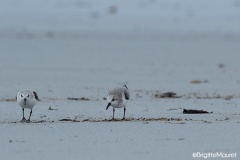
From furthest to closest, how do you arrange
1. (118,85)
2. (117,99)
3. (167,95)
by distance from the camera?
(118,85) → (167,95) → (117,99)

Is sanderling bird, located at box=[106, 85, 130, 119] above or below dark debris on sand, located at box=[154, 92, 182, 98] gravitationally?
below

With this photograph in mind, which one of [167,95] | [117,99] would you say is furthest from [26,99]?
[167,95]

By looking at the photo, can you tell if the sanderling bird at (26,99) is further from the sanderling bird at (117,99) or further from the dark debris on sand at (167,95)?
the dark debris on sand at (167,95)

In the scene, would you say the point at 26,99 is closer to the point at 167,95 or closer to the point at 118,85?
the point at 167,95

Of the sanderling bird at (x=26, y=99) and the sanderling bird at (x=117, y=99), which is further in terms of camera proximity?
the sanderling bird at (x=117, y=99)

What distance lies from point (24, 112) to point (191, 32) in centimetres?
2604

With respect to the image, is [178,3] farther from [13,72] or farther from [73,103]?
[73,103]

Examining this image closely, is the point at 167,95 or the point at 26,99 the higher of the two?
the point at 167,95

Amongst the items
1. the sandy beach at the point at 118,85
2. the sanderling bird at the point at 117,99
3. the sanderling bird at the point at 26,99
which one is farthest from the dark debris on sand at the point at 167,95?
the sanderling bird at the point at 26,99

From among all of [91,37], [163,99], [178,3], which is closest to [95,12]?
[178,3]

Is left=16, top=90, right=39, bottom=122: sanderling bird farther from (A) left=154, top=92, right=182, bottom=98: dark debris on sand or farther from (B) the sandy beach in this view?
(A) left=154, top=92, right=182, bottom=98: dark debris on sand

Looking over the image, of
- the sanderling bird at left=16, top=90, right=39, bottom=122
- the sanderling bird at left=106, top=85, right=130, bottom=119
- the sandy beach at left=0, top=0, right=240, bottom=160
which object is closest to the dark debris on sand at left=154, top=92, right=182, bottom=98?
the sandy beach at left=0, top=0, right=240, bottom=160

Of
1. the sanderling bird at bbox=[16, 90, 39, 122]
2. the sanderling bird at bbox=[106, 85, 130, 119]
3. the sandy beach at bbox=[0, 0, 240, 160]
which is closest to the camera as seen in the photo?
the sandy beach at bbox=[0, 0, 240, 160]

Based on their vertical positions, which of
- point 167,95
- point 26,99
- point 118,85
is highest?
point 118,85
